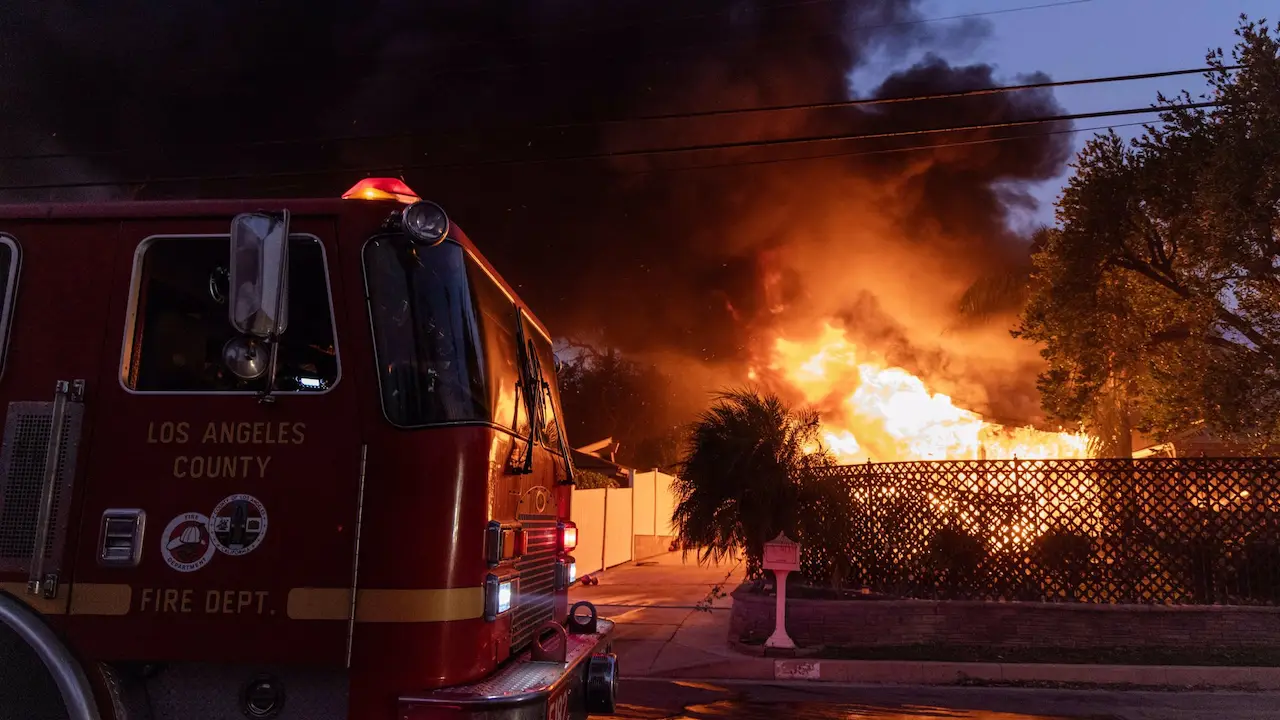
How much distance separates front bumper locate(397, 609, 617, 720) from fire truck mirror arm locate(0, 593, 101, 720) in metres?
0.99

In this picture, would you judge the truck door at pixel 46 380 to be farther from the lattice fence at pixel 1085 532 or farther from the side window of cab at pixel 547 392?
the lattice fence at pixel 1085 532

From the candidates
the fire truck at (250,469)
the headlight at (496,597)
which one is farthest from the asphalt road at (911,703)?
the fire truck at (250,469)

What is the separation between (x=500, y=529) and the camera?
120 inches

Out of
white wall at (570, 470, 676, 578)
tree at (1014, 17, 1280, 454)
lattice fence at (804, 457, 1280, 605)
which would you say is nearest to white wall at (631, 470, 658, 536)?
white wall at (570, 470, 676, 578)

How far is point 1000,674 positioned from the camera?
26.4 feet

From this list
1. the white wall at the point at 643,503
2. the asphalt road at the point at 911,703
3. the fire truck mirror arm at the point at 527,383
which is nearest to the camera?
the fire truck mirror arm at the point at 527,383

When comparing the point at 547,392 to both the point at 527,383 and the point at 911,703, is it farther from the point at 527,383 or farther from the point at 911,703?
the point at 911,703

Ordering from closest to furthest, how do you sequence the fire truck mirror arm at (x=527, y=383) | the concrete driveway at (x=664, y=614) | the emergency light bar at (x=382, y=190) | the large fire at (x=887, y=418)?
the emergency light bar at (x=382, y=190) → the fire truck mirror arm at (x=527, y=383) → the concrete driveway at (x=664, y=614) → the large fire at (x=887, y=418)

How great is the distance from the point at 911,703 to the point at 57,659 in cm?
632

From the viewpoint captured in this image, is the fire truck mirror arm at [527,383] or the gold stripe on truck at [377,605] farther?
the fire truck mirror arm at [527,383]

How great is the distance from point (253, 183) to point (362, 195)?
1305 centimetres

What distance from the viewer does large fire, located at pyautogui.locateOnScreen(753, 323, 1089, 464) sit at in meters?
15.5

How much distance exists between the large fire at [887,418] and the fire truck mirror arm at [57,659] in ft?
40.9

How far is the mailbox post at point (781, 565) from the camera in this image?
8.67 metres
